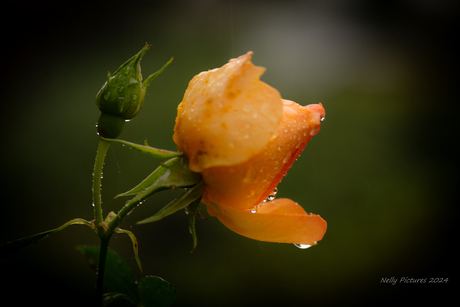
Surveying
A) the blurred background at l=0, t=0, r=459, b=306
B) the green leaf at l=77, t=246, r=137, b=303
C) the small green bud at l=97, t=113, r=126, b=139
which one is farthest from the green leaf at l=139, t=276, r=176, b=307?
the blurred background at l=0, t=0, r=459, b=306

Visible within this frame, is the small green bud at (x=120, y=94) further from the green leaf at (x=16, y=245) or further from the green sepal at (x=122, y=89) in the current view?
the green leaf at (x=16, y=245)

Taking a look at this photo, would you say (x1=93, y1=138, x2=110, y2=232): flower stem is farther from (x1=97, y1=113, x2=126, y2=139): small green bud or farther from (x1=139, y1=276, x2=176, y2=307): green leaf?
(x1=139, y1=276, x2=176, y2=307): green leaf

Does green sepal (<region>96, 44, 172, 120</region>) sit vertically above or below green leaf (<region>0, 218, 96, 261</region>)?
above

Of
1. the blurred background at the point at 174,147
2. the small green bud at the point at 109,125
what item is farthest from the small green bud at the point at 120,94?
the blurred background at the point at 174,147

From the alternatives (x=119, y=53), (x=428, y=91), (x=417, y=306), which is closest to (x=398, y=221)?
(x=417, y=306)

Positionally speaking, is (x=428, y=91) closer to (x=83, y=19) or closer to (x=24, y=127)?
(x=83, y=19)

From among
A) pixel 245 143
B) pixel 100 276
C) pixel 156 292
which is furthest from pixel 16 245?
pixel 245 143
